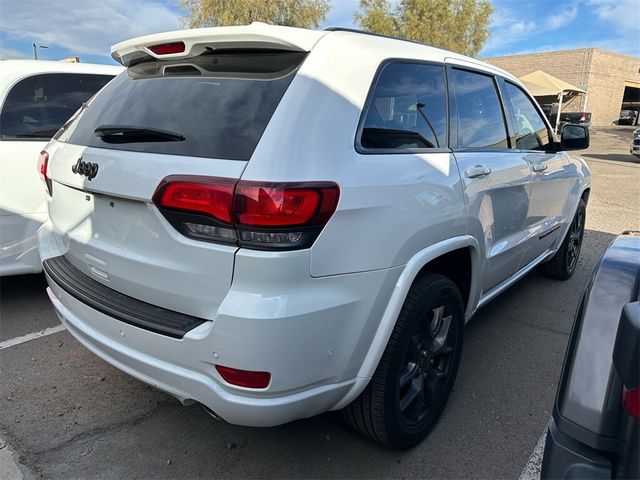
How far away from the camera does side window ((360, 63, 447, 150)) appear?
7.00ft

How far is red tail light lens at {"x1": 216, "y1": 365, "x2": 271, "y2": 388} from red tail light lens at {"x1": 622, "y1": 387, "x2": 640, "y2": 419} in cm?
107

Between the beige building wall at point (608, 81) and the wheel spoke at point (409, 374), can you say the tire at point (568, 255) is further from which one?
the beige building wall at point (608, 81)

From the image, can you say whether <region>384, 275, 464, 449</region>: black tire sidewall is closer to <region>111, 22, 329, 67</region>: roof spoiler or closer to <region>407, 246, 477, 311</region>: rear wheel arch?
<region>407, 246, 477, 311</region>: rear wheel arch

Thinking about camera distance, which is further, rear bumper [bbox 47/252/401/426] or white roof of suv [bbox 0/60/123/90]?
white roof of suv [bbox 0/60/123/90]

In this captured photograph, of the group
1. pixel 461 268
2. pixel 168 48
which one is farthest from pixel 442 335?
pixel 168 48

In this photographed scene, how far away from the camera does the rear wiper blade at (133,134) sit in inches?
77.9

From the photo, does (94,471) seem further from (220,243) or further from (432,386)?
(432,386)

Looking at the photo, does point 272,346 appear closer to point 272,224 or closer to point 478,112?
point 272,224

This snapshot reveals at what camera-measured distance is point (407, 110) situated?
239cm

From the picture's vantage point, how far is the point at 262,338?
169cm

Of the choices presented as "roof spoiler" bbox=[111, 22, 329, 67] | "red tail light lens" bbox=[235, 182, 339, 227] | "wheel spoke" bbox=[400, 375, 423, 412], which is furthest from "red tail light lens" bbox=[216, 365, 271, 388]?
"roof spoiler" bbox=[111, 22, 329, 67]

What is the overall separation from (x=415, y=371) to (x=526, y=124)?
2.30 metres

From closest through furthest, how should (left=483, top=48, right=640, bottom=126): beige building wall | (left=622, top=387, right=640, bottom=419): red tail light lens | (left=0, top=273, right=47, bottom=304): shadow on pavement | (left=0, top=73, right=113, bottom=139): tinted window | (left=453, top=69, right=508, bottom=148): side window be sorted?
1. (left=622, top=387, right=640, bottom=419): red tail light lens
2. (left=453, top=69, right=508, bottom=148): side window
3. (left=0, top=73, right=113, bottom=139): tinted window
4. (left=0, top=273, right=47, bottom=304): shadow on pavement
5. (left=483, top=48, right=640, bottom=126): beige building wall

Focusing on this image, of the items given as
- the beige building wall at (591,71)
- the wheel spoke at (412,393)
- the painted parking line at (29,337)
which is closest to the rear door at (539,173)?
the wheel spoke at (412,393)
